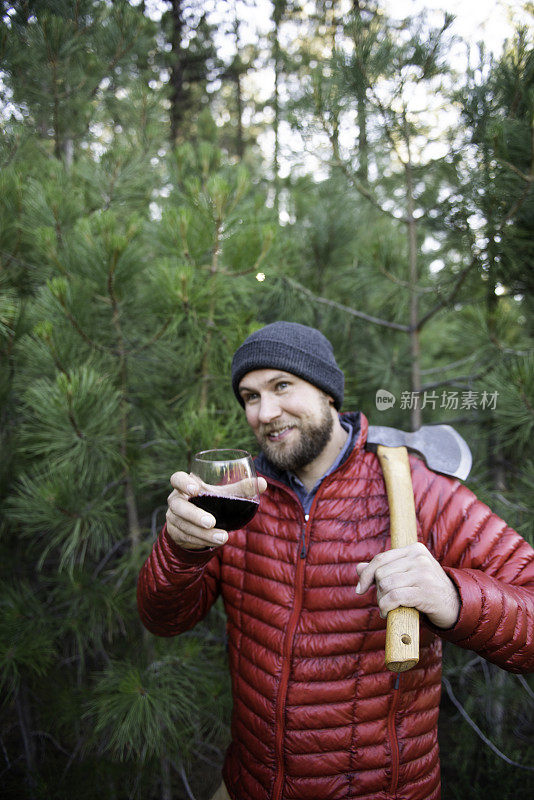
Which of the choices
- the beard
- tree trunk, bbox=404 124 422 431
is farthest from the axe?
tree trunk, bbox=404 124 422 431

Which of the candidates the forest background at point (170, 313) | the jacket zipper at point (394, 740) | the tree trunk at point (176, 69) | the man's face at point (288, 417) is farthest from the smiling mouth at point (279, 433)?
the tree trunk at point (176, 69)

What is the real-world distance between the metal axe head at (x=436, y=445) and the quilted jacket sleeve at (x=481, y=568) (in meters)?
0.04

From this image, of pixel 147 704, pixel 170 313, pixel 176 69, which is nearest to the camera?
pixel 147 704

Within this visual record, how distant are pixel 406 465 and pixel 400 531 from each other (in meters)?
0.22

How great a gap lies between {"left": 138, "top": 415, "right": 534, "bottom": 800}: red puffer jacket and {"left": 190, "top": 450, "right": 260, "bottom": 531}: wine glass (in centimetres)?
18

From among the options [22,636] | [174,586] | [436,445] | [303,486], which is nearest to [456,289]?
[436,445]

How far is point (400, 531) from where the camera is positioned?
3.50 feet

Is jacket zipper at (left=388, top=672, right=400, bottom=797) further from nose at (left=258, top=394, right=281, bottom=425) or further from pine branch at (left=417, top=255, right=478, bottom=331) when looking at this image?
pine branch at (left=417, top=255, right=478, bottom=331)

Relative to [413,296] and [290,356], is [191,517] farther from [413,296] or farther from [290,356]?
[413,296]

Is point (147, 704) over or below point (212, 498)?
below

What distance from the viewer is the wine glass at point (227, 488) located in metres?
1.01

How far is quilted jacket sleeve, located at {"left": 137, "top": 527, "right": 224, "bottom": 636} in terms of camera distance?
1.16 m

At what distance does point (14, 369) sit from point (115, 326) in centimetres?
51

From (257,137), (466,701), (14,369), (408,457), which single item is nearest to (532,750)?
(466,701)
